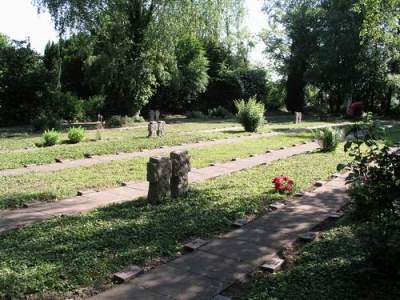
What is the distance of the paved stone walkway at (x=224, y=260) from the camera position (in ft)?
12.5

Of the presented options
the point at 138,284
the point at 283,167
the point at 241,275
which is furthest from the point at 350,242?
the point at 283,167

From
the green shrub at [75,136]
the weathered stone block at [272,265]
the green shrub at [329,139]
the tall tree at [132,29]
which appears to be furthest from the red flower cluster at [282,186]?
the tall tree at [132,29]

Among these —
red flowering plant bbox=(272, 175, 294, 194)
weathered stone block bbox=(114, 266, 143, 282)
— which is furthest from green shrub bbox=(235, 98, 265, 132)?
weathered stone block bbox=(114, 266, 143, 282)

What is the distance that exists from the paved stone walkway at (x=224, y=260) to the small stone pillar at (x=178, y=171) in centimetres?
159

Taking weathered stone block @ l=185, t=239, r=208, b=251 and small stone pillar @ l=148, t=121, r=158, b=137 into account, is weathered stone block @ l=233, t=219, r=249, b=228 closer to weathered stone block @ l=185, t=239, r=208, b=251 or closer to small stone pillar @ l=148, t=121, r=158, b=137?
weathered stone block @ l=185, t=239, r=208, b=251

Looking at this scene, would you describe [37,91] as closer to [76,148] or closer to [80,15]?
[80,15]

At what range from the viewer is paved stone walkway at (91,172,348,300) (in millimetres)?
3807

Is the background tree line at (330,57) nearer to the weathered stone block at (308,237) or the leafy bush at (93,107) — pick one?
the leafy bush at (93,107)

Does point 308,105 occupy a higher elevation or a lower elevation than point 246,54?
lower

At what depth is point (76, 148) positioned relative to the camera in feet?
39.8

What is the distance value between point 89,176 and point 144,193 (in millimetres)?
1713

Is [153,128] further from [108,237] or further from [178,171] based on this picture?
[108,237]

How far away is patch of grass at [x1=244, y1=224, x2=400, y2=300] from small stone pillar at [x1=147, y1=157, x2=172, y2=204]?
105 inches

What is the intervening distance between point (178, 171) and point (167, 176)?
264 millimetres
